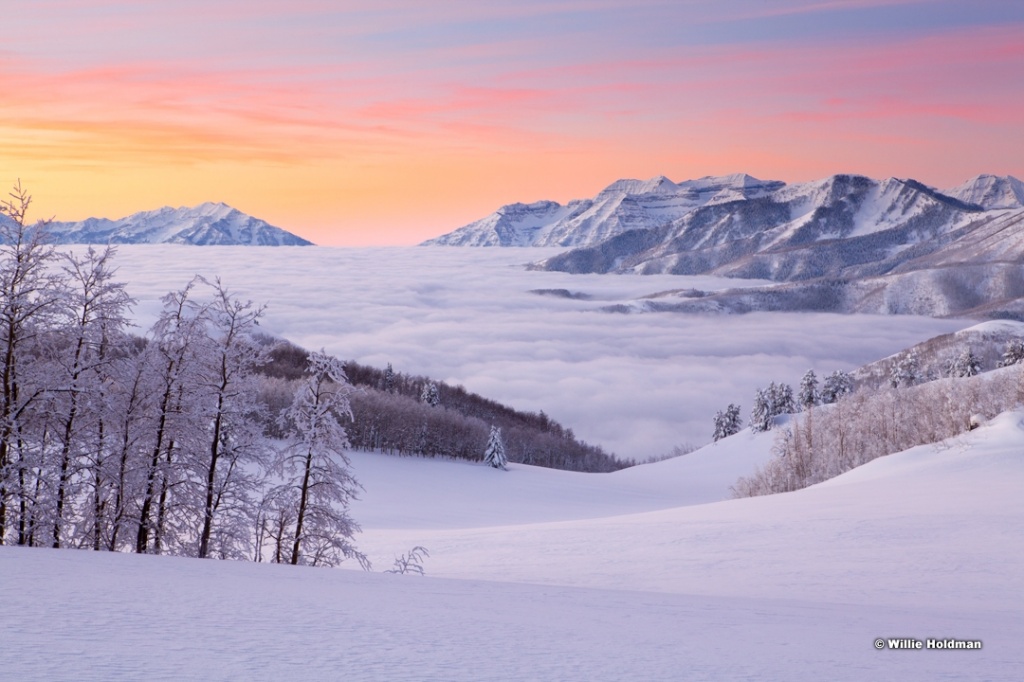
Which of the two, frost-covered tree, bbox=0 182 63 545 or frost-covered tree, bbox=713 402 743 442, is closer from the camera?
frost-covered tree, bbox=0 182 63 545

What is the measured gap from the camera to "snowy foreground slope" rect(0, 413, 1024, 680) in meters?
8.55

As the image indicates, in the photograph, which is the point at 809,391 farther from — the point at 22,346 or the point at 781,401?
the point at 22,346

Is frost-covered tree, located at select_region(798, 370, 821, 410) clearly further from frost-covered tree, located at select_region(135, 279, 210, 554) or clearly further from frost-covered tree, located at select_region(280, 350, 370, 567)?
frost-covered tree, located at select_region(135, 279, 210, 554)

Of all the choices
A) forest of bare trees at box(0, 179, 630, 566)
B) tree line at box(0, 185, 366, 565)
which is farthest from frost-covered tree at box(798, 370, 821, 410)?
tree line at box(0, 185, 366, 565)

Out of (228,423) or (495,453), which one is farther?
(495,453)

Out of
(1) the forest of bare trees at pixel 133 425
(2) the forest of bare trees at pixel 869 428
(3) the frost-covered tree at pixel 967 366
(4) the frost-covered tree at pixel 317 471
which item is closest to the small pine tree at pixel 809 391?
(3) the frost-covered tree at pixel 967 366

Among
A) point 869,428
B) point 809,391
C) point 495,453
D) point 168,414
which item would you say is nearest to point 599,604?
point 168,414

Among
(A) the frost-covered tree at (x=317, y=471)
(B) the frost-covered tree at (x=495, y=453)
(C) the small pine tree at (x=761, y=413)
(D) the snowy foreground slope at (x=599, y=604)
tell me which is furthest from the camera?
(C) the small pine tree at (x=761, y=413)

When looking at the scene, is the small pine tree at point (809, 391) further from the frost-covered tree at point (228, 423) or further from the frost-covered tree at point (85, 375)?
the frost-covered tree at point (85, 375)

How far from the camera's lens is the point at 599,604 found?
14477 mm

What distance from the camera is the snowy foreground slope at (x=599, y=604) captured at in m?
8.55

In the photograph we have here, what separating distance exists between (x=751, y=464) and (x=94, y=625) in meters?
108

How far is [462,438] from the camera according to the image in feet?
363

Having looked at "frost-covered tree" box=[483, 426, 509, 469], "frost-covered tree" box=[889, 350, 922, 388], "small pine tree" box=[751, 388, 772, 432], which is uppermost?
"frost-covered tree" box=[889, 350, 922, 388]
